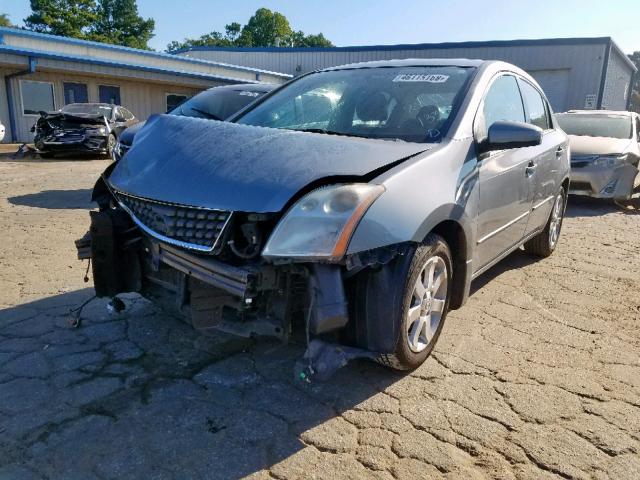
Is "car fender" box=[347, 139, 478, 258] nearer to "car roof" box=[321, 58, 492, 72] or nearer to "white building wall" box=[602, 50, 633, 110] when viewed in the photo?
"car roof" box=[321, 58, 492, 72]

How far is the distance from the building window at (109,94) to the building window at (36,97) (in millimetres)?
1927

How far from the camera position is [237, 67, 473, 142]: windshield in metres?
3.14

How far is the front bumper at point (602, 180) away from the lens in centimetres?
819

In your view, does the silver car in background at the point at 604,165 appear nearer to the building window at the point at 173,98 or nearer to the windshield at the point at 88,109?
the windshield at the point at 88,109

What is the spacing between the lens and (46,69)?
59.2ft

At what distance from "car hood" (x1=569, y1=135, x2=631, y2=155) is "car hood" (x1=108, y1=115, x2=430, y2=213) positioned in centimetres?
674

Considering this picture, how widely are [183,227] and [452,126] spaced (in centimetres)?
165

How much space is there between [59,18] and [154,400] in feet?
183

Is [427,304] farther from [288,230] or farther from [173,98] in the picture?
[173,98]

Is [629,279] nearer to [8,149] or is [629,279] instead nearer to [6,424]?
[6,424]

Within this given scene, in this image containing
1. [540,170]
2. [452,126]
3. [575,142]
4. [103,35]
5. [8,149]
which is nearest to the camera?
[452,126]

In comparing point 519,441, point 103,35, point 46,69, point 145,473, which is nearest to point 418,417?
point 519,441

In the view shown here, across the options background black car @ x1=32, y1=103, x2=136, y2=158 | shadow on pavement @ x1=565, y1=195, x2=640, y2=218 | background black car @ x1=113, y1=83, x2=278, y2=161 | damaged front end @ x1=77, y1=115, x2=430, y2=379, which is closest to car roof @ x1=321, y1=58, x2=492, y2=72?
damaged front end @ x1=77, y1=115, x2=430, y2=379

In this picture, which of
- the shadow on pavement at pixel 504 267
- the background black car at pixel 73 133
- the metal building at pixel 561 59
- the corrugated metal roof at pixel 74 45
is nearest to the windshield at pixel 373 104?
the shadow on pavement at pixel 504 267
